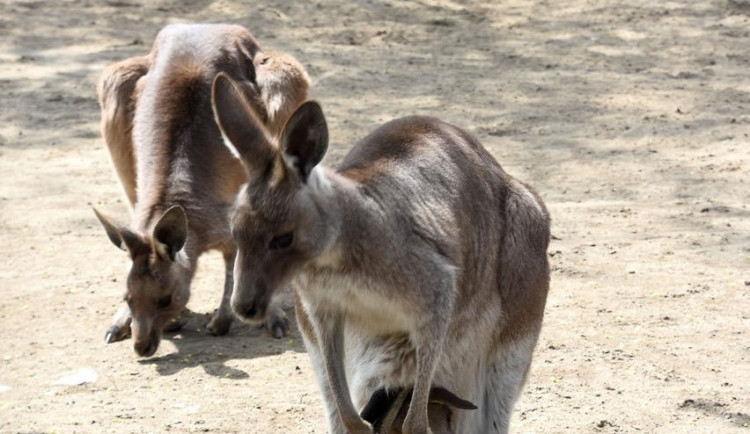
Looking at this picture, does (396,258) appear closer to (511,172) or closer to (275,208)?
(275,208)

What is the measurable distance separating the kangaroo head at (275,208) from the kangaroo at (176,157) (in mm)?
1798

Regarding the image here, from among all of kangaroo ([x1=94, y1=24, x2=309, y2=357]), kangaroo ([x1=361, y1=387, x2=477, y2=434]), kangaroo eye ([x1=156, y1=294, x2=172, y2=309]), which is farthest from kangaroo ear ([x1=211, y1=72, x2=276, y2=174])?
kangaroo eye ([x1=156, y1=294, x2=172, y2=309])

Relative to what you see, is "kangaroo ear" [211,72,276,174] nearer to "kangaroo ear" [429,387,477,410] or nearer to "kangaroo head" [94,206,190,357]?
"kangaroo ear" [429,387,477,410]

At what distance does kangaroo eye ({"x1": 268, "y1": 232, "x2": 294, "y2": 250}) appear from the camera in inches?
132

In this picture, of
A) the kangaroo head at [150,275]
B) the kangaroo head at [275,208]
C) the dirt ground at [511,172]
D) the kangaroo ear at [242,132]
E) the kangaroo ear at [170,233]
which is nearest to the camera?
the kangaroo head at [275,208]

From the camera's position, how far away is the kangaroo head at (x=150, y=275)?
17.7 feet

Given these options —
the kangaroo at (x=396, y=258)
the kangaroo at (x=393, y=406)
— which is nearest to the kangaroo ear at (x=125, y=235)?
the kangaroo at (x=396, y=258)

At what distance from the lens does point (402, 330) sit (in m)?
3.79

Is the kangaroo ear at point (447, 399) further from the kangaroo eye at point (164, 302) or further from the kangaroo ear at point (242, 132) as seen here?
the kangaroo eye at point (164, 302)

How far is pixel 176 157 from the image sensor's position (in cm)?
582

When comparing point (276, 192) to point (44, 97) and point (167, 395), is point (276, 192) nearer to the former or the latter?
point (167, 395)

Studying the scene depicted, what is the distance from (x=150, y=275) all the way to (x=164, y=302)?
137 millimetres

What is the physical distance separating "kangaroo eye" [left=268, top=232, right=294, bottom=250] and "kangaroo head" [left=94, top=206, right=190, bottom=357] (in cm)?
205

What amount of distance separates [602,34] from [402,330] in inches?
289
